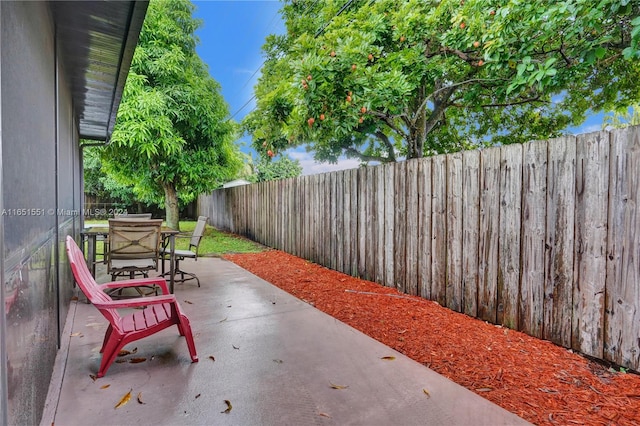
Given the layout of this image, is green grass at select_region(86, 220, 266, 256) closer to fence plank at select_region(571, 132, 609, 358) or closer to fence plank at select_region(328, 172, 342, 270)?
fence plank at select_region(328, 172, 342, 270)

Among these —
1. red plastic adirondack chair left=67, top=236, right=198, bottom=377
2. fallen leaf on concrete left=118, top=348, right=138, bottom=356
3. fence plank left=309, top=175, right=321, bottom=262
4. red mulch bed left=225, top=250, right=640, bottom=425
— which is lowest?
fallen leaf on concrete left=118, top=348, right=138, bottom=356

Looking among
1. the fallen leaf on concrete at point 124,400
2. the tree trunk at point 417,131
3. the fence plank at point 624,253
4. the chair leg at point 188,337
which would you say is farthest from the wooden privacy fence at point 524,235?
the fallen leaf on concrete at point 124,400

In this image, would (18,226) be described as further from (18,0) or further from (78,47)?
(78,47)

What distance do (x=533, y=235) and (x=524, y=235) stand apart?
81 mm

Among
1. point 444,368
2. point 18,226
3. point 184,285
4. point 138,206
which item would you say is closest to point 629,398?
point 444,368

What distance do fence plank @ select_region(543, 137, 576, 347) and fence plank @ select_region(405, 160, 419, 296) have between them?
5.05ft

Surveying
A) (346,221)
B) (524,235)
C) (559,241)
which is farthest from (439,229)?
(346,221)

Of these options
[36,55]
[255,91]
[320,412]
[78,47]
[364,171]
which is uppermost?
[255,91]

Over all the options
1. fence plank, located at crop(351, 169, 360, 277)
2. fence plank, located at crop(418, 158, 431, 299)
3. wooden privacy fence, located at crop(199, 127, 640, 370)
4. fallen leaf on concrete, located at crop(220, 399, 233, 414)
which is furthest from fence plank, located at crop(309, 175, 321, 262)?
fallen leaf on concrete, located at crop(220, 399, 233, 414)

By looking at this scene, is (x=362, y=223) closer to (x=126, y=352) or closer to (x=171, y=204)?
(x=126, y=352)

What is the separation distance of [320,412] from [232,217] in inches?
423

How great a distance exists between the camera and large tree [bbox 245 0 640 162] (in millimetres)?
3549

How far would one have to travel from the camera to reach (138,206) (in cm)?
1856

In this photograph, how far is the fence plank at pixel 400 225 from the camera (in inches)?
175
